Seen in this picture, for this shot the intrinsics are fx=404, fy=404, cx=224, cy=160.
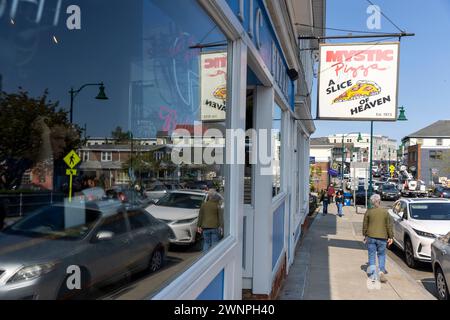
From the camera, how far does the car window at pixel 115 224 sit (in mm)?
1795

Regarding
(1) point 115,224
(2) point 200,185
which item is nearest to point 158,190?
(1) point 115,224

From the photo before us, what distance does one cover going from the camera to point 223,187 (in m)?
3.26

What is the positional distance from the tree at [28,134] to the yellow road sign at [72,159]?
21mm

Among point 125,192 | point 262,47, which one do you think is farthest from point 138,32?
point 262,47

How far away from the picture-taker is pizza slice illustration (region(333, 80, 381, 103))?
827 centimetres

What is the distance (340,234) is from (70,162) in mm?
14197

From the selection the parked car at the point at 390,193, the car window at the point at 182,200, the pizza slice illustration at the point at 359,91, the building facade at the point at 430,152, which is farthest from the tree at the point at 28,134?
the building facade at the point at 430,152

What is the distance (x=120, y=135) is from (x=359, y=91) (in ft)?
23.5

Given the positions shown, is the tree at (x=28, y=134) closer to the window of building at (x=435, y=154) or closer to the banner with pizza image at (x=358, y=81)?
the banner with pizza image at (x=358, y=81)

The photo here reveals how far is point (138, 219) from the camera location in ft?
6.59

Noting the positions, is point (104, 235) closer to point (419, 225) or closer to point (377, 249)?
point (377, 249)

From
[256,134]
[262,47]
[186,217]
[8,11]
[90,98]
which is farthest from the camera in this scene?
[256,134]

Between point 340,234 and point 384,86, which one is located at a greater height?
point 384,86

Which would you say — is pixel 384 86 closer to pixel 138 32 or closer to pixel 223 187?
pixel 223 187
